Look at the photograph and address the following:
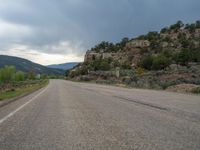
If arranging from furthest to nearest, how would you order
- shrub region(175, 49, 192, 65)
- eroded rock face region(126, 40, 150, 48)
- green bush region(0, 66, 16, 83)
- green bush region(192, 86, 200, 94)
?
eroded rock face region(126, 40, 150, 48)
green bush region(0, 66, 16, 83)
shrub region(175, 49, 192, 65)
green bush region(192, 86, 200, 94)

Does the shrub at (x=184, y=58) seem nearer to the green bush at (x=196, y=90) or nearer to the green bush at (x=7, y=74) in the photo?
the green bush at (x=196, y=90)

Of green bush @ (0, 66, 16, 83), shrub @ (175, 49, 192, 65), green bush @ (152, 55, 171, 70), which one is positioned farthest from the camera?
green bush @ (0, 66, 16, 83)

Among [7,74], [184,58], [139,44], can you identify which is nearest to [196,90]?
[184,58]

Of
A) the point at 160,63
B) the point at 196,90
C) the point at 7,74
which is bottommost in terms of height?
the point at 196,90

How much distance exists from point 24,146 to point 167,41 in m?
160

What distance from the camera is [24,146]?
7.13 m

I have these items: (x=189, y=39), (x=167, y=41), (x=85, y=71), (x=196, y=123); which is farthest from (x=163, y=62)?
(x=196, y=123)

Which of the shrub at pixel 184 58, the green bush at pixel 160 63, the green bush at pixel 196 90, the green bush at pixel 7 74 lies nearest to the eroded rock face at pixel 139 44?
the shrub at pixel 184 58

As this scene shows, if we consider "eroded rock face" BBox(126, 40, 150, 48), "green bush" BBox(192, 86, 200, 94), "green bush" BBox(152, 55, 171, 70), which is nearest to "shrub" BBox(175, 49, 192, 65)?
"green bush" BBox(152, 55, 171, 70)

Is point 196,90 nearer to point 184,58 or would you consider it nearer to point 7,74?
point 184,58

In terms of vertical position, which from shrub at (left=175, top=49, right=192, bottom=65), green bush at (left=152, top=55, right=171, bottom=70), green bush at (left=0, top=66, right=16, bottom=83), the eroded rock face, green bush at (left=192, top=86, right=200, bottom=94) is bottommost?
green bush at (left=192, top=86, right=200, bottom=94)

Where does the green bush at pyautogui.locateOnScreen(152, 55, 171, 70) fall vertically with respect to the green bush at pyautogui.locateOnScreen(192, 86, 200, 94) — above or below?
above

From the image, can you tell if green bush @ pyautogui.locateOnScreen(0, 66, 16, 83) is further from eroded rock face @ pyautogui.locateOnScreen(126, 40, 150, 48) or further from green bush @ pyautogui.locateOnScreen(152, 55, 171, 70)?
green bush @ pyautogui.locateOnScreen(152, 55, 171, 70)

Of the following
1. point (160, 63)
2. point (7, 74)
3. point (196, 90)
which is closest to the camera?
point (196, 90)
